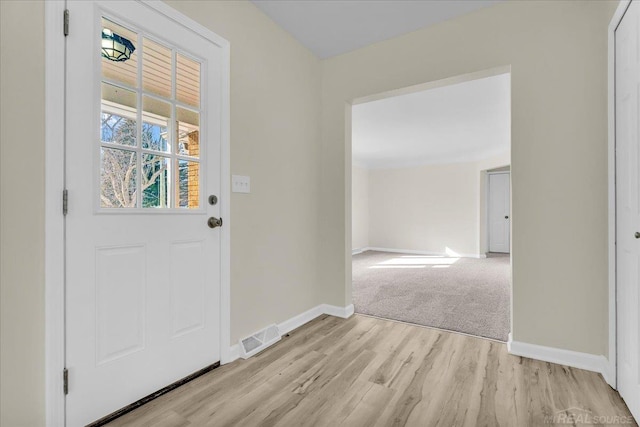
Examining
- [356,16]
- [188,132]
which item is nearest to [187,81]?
[188,132]

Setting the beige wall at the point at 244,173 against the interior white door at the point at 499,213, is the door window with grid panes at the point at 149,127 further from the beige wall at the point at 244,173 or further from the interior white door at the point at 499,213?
the interior white door at the point at 499,213

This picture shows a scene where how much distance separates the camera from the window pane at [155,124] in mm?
1652

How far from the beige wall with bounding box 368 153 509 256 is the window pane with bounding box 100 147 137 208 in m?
7.06

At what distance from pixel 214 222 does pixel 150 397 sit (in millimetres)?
1022

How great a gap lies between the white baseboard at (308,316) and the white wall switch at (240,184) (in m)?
1.09

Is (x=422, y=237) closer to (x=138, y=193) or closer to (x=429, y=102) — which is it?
(x=429, y=102)

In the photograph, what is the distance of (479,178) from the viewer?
7.00 m

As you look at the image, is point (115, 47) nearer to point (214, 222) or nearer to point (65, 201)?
point (65, 201)

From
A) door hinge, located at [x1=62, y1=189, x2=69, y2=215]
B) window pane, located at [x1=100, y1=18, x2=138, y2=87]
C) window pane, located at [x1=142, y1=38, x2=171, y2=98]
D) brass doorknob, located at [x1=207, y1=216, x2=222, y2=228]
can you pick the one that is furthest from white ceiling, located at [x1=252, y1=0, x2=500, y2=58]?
door hinge, located at [x1=62, y1=189, x2=69, y2=215]

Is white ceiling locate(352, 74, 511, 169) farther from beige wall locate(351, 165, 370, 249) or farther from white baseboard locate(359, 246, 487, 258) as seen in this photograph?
white baseboard locate(359, 246, 487, 258)

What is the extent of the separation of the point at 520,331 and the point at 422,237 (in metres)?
5.90

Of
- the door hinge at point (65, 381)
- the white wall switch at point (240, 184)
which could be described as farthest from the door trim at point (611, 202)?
the door hinge at point (65, 381)

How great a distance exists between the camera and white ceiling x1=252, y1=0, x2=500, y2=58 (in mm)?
2225

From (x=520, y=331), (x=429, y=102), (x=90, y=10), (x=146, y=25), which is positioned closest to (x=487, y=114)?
(x=429, y=102)
